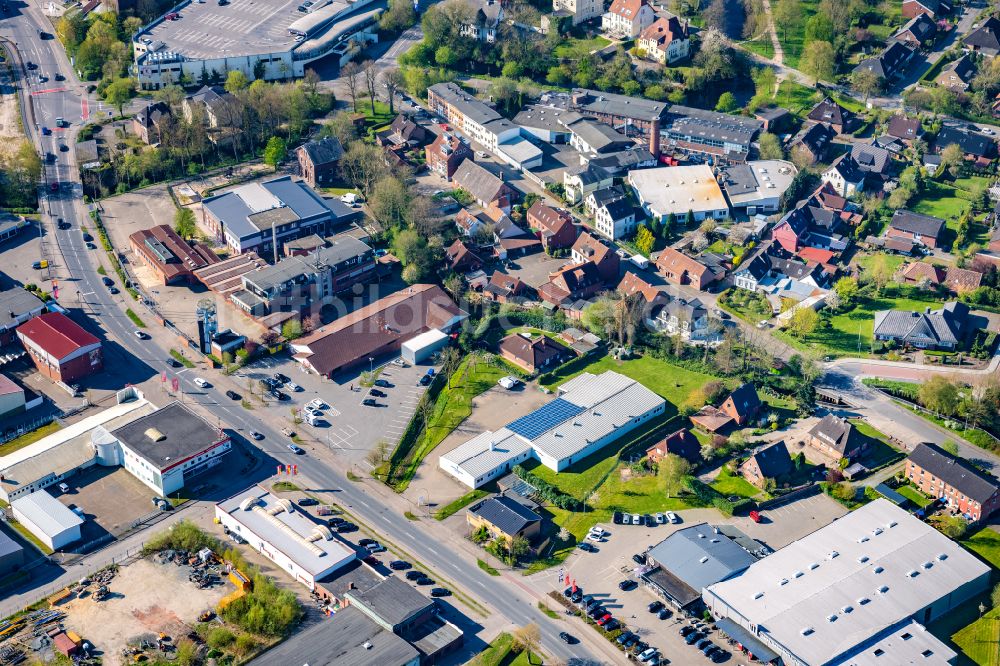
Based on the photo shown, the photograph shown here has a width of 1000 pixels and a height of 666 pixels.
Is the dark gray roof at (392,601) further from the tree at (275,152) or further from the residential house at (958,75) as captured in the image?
the residential house at (958,75)

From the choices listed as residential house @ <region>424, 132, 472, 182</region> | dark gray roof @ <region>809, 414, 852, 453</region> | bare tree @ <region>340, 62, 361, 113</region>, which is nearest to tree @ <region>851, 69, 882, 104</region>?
residential house @ <region>424, 132, 472, 182</region>

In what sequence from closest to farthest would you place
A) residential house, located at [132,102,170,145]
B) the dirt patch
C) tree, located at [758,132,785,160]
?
the dirt patch
tree, located at [758,132,785,160]
residential house, located at [132,102,170,145]

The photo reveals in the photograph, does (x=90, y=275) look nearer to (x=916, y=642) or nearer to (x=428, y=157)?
(x=428, y=157)

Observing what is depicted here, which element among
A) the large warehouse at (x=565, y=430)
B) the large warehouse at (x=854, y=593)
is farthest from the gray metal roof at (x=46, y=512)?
the large warehouse at (x=854, y=593)

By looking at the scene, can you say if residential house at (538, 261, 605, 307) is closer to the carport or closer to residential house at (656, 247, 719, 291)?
residential house at (656, 247, 719, 291)

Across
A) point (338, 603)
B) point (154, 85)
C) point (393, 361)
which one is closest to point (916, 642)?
point (338, 603)

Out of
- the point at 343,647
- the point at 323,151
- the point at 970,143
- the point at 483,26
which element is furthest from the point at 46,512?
the point at 970,143
